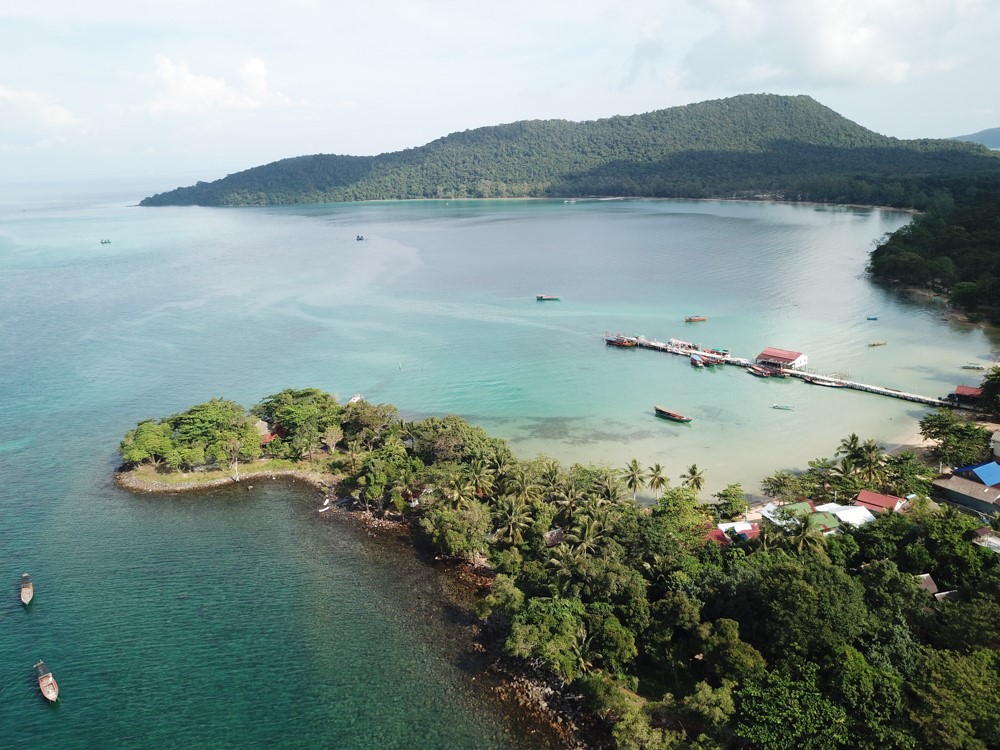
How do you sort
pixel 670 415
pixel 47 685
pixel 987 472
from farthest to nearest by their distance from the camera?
pixel 670 415 → pixel 987 472 → pixel 47 685

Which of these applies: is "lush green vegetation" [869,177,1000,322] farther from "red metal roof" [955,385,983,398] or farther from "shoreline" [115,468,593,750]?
"shoreline" [115,468,593,750]

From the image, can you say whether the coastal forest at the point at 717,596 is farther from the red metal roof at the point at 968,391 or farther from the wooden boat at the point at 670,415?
the red metal roof at the point at 968,391

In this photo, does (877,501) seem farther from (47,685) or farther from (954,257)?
(954,257)

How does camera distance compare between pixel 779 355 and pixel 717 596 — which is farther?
pixel 779 355

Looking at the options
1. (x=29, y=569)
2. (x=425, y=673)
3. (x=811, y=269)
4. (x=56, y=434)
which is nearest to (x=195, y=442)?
(x=29, y=569)

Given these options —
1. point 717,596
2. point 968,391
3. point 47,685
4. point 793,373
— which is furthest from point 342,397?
point 968,391

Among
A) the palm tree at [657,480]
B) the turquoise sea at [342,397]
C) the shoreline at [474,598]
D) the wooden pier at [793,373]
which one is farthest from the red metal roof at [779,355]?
the shoreline at [474,598]

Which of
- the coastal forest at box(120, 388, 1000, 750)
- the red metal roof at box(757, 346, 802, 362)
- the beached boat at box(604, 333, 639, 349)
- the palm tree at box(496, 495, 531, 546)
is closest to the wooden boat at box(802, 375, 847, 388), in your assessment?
the red metal roof at box(757, 346, 802, 362)
